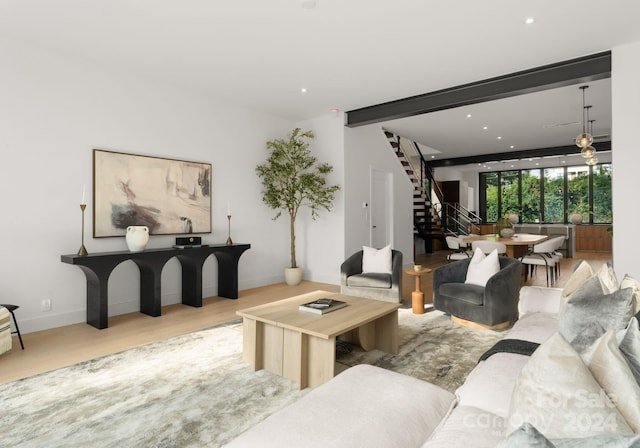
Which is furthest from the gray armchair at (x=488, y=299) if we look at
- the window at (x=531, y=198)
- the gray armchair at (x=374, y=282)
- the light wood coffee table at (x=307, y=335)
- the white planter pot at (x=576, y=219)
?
the window at (x=531, y=198)

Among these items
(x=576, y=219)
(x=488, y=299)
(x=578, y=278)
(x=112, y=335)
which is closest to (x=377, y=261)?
(x=488, y=299)

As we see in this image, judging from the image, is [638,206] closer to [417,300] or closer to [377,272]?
[417,300]

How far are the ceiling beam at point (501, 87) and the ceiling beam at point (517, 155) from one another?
5.63m

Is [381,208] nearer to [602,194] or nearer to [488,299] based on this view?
[488,299]

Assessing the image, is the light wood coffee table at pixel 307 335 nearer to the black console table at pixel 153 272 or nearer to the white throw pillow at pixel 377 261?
the white throw pillow at pixel 377 261

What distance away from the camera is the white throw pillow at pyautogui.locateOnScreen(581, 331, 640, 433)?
2.95 ft

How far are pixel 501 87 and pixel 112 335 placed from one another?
5396 mm

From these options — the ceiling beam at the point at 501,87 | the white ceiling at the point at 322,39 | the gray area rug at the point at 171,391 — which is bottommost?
the gray area rug at the point at 171,391

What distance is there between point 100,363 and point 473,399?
114 inches

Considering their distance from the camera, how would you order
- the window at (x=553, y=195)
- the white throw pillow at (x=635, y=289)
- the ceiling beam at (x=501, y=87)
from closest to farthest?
1. the white throw pillow at (x=635, y=289)
2. the ceiling beam at (x=501, y=87)
3. the window at (x=553, y=195)

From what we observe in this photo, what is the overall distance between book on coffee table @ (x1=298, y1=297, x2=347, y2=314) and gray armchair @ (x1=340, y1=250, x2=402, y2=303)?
57.2 inches

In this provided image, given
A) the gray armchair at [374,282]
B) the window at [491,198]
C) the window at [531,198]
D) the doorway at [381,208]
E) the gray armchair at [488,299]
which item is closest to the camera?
the gray armchair at [488,299]

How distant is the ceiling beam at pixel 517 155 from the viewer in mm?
9453

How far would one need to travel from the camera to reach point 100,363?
3.12 meters
